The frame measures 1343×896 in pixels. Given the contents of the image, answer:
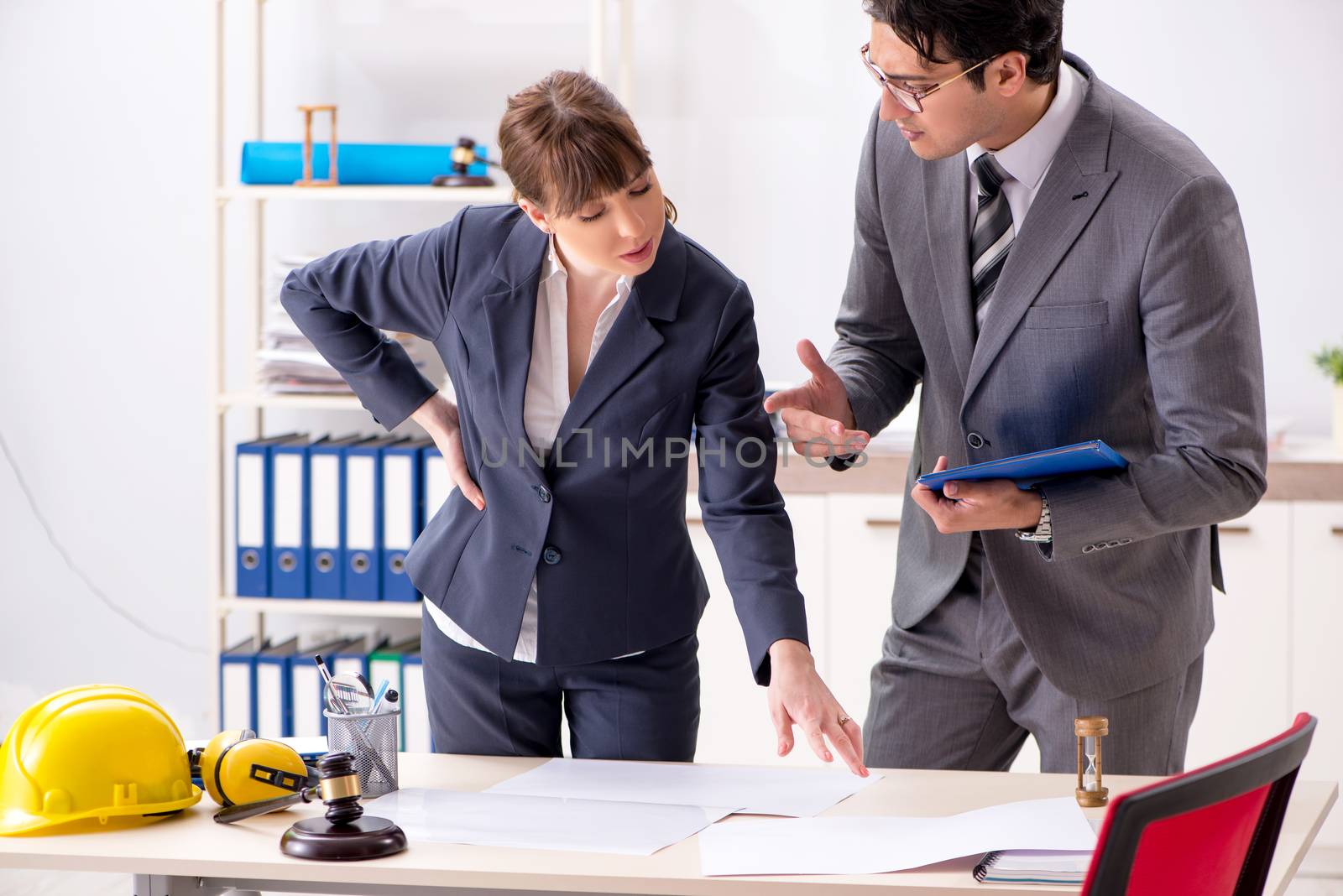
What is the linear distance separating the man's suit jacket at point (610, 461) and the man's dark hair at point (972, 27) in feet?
1.23

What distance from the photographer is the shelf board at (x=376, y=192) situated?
3090mm

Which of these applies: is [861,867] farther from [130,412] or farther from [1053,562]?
[130,412]

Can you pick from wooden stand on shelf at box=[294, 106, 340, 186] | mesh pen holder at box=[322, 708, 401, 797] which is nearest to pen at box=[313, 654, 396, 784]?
mesh pen holder at box=[322, 708, 401, 797]

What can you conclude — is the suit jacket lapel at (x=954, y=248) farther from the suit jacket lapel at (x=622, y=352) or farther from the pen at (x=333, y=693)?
the pen at (x=333, y=693)

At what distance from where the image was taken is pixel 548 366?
173 cm

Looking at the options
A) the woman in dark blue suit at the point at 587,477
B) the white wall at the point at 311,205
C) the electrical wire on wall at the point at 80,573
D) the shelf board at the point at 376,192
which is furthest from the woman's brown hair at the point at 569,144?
the electrical wire on wall at the point at 80,573

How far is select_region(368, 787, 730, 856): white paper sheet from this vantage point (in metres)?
1.40

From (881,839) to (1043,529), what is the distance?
1.49 ft

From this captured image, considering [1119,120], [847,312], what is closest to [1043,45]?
[1119,120]

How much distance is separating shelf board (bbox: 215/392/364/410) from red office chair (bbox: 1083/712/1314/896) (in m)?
2.34

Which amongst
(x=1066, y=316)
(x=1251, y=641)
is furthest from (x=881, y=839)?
(x=1251, y=641)

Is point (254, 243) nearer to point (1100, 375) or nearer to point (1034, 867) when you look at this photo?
point (1100, 375)

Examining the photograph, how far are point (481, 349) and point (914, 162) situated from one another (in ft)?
2.15

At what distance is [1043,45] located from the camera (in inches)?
64.0
